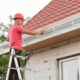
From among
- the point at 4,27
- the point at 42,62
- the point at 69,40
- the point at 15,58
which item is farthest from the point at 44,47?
the point at 4,27

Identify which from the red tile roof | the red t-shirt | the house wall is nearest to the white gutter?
the house wall

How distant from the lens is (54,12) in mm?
7258

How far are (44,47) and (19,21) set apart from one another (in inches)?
71.2

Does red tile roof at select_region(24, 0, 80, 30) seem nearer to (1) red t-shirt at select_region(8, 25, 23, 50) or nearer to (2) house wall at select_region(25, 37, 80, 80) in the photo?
(2) house wall at select_region(25, 37, 80, 80)

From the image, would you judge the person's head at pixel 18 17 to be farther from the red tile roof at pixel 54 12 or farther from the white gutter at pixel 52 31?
the red tile roof at pixel 54 12

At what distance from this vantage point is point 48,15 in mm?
7391

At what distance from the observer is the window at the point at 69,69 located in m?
5.77

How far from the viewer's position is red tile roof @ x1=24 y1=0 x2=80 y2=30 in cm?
649

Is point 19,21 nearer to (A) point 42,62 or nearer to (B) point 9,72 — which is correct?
(B) point 9,72

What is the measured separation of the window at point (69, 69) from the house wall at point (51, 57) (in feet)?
0.41

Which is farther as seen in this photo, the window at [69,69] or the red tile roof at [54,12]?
the red tile roof at [54,12]

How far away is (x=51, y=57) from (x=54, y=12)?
5.54ft

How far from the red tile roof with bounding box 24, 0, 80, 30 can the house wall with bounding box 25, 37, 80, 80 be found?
0.81 meters

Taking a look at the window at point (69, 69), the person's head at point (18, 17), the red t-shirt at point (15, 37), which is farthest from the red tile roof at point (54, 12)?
the red t-shirt at point (15, 37)
